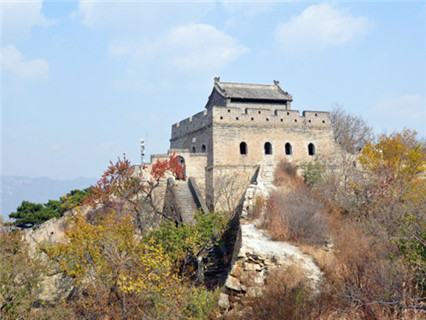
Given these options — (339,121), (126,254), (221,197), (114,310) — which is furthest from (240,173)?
(339,121)

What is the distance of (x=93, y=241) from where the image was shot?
1088 cm

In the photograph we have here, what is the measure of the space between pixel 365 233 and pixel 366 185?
467 cm

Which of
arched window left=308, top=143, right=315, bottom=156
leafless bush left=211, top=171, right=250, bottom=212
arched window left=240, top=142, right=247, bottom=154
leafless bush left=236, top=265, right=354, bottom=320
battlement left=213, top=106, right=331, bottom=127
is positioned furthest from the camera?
arched window left=308, top=143, right=315, bottom=156

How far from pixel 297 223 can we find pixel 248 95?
42.8 ft

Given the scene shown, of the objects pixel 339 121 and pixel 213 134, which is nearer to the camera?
pixel 213 134

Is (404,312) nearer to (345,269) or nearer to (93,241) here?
(345,269)

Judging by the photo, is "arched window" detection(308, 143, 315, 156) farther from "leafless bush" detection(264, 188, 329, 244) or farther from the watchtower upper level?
"leafless bush" detection(264, 188, 329, 244)

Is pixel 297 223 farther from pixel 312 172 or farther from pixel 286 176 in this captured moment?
pixel 312 172

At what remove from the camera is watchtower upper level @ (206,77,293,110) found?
2205cm

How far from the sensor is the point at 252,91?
2325cm

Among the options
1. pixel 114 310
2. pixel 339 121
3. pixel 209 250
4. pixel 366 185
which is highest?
pixel 339 121

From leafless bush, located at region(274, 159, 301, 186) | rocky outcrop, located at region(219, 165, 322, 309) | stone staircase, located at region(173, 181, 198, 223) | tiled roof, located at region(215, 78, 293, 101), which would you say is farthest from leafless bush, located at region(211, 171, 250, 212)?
rocky outcrop, located at region(219, 165, 322, 309)

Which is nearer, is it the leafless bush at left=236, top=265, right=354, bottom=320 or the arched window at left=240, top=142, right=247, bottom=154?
the leafless bush at left=236, top=265, right=354, bottom=320

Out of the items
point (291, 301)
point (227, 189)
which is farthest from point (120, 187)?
point (291, 301)
